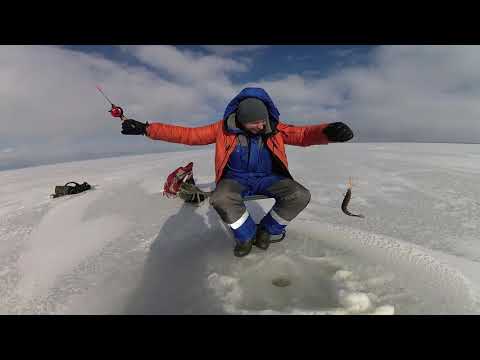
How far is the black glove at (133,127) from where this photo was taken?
2494 millimetres

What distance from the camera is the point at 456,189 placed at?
4195mm

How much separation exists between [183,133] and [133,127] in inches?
20.3

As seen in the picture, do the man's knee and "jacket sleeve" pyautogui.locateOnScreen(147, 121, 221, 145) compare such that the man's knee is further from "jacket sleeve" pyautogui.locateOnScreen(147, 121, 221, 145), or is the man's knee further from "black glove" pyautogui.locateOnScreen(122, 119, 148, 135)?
"black glove" pyautogui.locateOnScreen(122, 119, 148, 135)

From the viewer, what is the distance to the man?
2.31 meters

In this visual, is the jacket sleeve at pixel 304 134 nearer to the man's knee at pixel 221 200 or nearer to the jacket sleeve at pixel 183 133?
the jacket sleeve at pixel 183 133

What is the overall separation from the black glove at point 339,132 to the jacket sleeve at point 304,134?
78 mm

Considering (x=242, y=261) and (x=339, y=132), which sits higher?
(x=339, y=132)

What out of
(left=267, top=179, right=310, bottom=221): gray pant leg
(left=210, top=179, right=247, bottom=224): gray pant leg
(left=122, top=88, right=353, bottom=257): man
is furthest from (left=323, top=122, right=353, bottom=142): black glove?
(left=210, top=179, right=247, bottom=224): gray pant leg

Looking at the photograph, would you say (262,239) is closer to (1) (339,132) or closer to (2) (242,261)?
(2) (242,261)

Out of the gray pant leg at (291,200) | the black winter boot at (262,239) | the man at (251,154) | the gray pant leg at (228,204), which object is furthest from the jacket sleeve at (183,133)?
the black winter boot at (262,239)

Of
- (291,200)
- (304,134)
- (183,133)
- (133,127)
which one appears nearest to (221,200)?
(291,200)

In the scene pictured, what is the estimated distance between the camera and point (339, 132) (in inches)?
86.8

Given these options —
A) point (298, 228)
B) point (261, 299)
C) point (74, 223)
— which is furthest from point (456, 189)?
point (74, 223)

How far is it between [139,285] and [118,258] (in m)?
0.60
